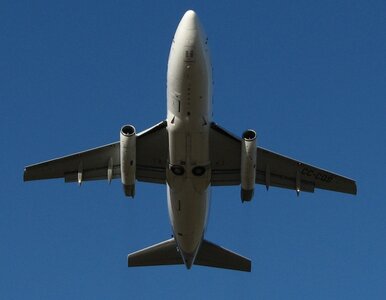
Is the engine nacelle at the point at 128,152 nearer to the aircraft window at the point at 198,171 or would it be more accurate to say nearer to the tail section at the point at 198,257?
the aircraft window at the point at 198,171

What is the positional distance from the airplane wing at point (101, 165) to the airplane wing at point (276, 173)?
2.46 m

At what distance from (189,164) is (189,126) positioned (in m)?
2.02

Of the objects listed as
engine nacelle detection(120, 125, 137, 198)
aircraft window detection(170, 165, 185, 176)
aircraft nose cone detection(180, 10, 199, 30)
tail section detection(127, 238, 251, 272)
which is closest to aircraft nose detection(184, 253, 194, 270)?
tail section detection(127, 238, 251, 272)

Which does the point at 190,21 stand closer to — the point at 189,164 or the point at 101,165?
the point at 189,164

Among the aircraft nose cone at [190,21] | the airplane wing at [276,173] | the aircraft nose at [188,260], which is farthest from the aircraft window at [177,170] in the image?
the aircraft nose cone at [190,21]

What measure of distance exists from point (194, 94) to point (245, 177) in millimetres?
5196

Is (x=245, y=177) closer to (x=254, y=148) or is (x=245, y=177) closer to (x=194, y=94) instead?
(x=254, y=148)

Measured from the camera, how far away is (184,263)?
135 feet

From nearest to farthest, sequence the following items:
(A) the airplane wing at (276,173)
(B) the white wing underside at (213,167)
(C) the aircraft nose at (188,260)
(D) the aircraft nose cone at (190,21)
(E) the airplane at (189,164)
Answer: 1. (D) the aircraft nose cone at (190,21)
2. (E) the airplane at (189,164)
3. (B) the white wing underside at (213,167)
4. (A) the airplane wing at (276,173)
5. (C) the aircraft nose at (188,260)

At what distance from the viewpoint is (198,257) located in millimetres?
42000

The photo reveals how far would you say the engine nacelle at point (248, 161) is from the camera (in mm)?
35812

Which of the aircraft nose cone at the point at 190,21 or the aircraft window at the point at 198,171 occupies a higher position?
the aircraft nose cone at the point at 190,21

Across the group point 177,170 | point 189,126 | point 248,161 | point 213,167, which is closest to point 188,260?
point 213,167

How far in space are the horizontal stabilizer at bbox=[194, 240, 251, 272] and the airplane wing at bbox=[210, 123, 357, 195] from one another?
165 inches
